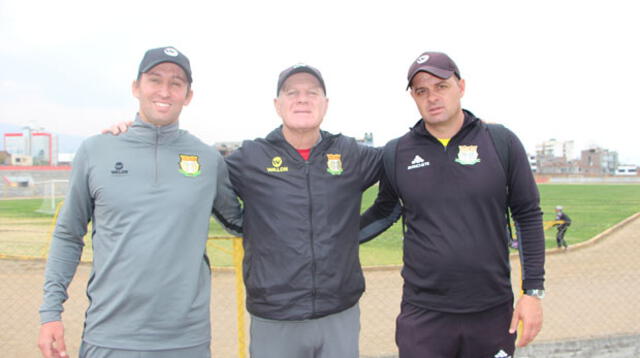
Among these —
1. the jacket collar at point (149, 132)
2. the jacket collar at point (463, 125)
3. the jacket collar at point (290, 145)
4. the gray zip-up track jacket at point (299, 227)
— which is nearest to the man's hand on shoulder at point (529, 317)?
the gray zip-up track jacket at point (299, 227)

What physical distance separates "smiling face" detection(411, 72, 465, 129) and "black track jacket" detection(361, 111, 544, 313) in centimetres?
14

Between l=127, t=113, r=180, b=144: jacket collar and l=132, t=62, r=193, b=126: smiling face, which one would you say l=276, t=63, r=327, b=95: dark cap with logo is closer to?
l=132, t=62, r=193, b=126: smiling face

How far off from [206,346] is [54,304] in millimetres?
865

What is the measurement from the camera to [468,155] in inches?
106

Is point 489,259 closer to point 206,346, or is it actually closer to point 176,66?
point 206,346

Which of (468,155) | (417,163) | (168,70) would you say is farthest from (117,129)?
(468,155)

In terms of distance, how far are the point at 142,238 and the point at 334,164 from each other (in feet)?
4.10

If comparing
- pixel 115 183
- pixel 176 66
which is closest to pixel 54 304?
pixel 115 183

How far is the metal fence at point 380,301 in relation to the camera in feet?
19.6

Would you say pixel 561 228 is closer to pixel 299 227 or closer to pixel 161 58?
pixel 299 227

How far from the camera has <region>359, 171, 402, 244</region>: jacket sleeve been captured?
327 centimetres

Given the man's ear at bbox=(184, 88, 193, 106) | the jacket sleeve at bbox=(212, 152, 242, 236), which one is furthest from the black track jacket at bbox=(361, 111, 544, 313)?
the man's ear at bbox=(184, 88, 193, 106)

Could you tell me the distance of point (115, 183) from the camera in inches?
96.4

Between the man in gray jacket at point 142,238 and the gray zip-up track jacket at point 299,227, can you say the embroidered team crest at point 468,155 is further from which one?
the man in gray jacket at point 142,238
